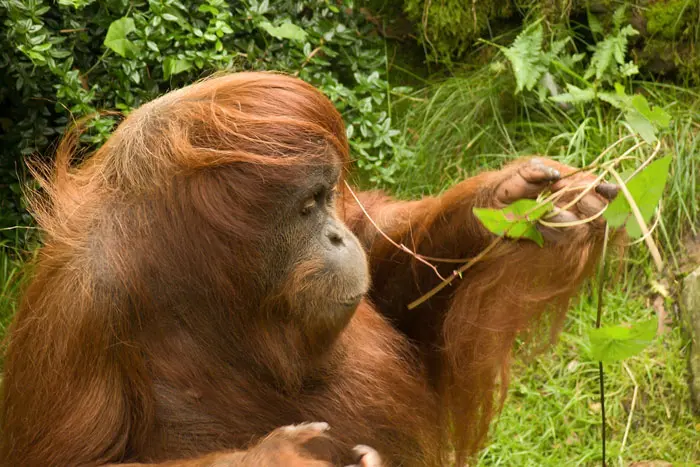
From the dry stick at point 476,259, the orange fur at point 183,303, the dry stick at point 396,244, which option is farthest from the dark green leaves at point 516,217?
the dry stick at point 396,244

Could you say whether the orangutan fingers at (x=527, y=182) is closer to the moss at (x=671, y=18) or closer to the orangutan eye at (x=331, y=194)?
the orangutan eye at (x=331, y=194)

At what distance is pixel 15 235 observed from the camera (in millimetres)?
4852

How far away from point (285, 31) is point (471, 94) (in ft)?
3.55

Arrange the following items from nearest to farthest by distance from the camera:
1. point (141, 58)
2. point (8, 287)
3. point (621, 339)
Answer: point (621, 339)
point (8, 287)
point (141, 58)

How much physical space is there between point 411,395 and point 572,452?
125 centimetres

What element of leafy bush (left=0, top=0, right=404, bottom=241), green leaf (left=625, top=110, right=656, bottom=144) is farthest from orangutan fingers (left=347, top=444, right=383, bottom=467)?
leafy bush (left=0, top=0, right=404, bottom=241)

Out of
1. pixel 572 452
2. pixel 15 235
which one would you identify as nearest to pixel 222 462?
pixel 572 452

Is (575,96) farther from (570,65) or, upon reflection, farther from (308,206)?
(308,206)

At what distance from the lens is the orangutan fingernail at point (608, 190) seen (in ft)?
9.60

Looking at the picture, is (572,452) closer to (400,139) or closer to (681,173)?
(681,173)

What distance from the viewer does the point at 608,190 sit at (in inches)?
115

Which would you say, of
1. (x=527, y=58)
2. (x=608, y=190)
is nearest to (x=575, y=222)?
(x=608, y=190)

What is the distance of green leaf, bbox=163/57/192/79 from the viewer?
14.6 ft

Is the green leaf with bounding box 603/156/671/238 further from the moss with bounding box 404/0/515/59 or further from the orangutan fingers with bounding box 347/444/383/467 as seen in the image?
the moss with bounding box 404/0/515/59
